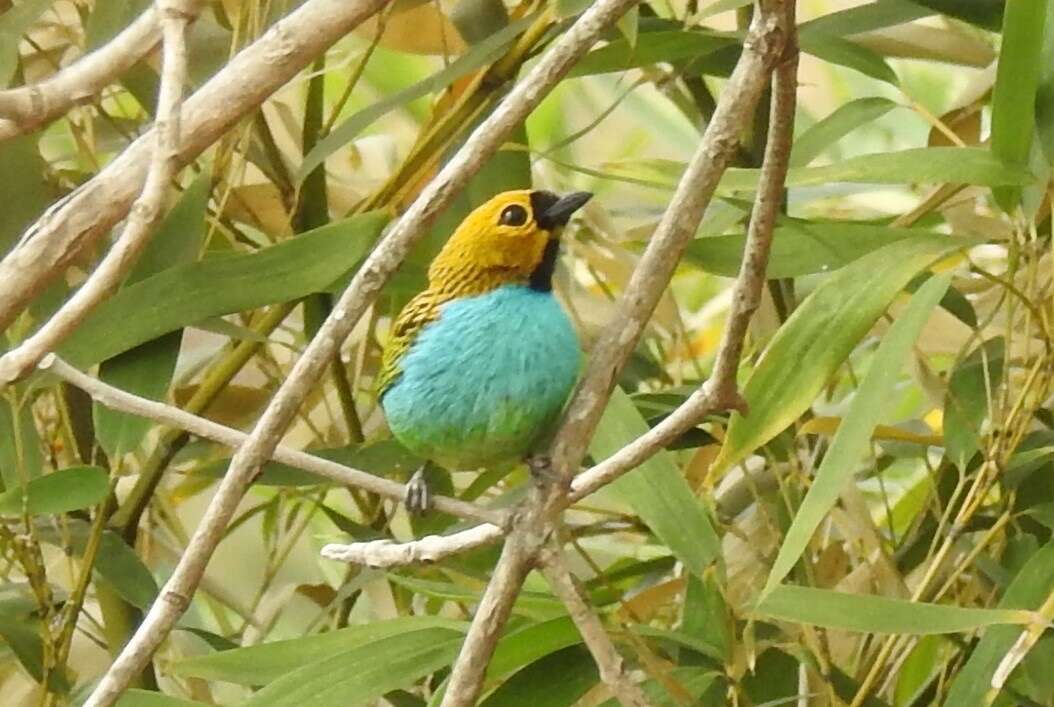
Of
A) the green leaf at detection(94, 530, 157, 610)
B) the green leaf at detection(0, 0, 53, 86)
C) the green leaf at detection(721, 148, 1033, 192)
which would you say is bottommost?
the green leaf at detection(94, 530, 157, 610)

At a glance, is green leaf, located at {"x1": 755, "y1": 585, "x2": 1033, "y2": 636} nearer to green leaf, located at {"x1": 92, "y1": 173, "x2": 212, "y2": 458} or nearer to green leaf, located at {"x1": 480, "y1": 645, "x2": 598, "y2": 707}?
green leaf, located at {"x1": 480, "y1": 645, "x2": 598, "y2": 707}

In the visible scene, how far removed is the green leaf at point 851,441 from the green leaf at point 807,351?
0.02m

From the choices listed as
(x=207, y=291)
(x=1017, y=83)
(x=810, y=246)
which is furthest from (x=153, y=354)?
(x=1017, y=83)

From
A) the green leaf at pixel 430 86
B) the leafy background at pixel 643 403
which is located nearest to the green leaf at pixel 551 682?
the leafy background at pixel 643 403

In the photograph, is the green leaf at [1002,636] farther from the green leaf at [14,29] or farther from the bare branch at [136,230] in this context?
the green leaf at [14,29]

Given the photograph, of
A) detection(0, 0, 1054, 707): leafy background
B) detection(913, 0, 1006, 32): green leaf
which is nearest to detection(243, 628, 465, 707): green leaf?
detection(0, 0, 1054, 707): leafy background

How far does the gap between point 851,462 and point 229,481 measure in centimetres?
27

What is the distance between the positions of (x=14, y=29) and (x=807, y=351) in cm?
50

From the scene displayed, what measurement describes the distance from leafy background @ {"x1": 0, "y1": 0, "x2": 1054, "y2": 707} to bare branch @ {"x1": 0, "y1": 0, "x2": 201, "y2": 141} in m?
0.20

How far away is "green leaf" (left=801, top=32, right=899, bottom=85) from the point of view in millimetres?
892

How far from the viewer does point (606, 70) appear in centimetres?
90

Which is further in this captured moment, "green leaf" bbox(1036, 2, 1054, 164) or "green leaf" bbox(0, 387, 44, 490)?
"green leaf" bbox(0, 387, 44, 490)

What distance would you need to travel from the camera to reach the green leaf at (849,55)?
892mm

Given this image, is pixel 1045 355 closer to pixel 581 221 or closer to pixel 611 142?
pixel 581 221
